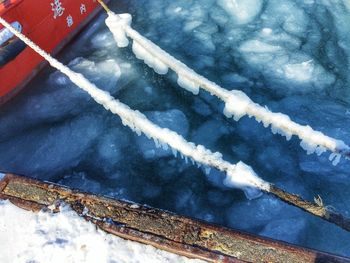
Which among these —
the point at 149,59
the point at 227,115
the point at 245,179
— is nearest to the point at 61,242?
the point at 245,179

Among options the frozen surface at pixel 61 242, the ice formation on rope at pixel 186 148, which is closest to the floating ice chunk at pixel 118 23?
the ice formation on rope at pixel 186 148

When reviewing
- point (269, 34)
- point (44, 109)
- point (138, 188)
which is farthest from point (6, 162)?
point (269, 34)

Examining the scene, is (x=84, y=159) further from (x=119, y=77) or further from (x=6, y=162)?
(x=119, y=77)

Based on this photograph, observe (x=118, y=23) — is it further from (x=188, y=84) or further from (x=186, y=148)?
(x=186, y=148)

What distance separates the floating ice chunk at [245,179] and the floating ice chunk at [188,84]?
1.31 m

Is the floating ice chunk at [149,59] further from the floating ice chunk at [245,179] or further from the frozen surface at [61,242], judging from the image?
the frozen surface at [61,242]

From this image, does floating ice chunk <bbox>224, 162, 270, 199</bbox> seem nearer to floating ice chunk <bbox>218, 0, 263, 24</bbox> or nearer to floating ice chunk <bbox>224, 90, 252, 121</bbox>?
floating ice chunk <bbox>224, 90, 252, 121</bbox>

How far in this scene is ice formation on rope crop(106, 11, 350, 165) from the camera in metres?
3.39

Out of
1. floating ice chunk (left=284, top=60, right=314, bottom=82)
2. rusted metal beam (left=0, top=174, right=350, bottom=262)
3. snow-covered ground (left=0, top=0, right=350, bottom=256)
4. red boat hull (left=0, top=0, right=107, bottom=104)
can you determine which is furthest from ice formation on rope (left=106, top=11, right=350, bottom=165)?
rusted metal beam (left=0, top=174, right=350, bottom=262)

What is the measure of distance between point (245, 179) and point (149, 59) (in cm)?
228

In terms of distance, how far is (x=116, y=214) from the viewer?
2.53 meters

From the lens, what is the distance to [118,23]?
192 inches

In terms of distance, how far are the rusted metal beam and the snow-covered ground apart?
1.03 m

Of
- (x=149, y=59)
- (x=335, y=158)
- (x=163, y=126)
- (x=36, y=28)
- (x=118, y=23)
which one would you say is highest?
(x=36, y=28)
